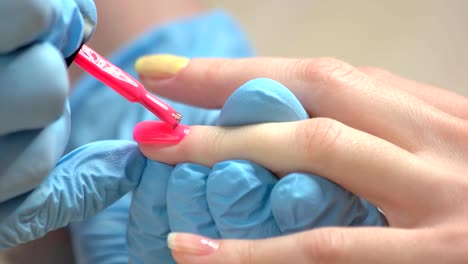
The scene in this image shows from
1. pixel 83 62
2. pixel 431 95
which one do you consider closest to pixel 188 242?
→ pixel 83 62

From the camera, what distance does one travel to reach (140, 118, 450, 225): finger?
0.49 m

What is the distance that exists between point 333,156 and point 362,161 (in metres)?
0.02

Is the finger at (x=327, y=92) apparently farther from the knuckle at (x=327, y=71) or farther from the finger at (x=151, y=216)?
the finger at (x=151, y=216)

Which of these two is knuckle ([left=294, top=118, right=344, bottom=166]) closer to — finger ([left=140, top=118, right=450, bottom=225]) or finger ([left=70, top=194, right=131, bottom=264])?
finger ([left=140, top=118, right=450, bottom=225])

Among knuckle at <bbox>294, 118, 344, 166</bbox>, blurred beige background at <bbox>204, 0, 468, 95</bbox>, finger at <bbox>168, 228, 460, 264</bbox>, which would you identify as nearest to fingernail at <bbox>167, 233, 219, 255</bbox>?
finger at <bbox>168, 228, 460, 264</bbox>

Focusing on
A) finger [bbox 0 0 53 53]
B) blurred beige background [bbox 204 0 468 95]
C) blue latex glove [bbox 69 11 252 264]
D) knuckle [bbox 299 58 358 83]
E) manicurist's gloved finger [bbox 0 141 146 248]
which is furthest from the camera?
blurred beige background [bbox 204 0 468 95]

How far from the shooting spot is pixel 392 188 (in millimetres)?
488

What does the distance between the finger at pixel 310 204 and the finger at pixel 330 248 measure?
13 mm

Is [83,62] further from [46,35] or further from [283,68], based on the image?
[283,68]

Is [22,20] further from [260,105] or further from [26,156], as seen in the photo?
[260,105]

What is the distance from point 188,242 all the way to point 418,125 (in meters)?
0.24

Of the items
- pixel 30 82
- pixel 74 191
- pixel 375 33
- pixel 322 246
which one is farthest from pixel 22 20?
pixel 375 33

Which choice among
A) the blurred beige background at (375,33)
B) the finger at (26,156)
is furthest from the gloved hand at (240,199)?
the blurred beige background at (375,33)

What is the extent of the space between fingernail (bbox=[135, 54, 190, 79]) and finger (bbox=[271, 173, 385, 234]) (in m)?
0.23
